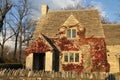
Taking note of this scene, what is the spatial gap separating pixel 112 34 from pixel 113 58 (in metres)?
4.49

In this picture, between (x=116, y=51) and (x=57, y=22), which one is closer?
(x=116, y=51)

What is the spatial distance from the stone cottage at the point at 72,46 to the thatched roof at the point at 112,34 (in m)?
0.15

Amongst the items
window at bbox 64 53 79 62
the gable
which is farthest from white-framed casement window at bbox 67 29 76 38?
window at bbox 64 53 79 62

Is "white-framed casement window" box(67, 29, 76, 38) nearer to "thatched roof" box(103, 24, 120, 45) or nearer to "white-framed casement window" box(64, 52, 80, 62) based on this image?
"white-framed casement window" box(64, 52, 80, 62)

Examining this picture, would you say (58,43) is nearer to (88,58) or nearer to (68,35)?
(68,35)

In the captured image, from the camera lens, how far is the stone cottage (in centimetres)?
3512

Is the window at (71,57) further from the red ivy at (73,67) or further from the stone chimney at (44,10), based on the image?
the stone chimney at (44,10)

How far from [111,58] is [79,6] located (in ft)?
135

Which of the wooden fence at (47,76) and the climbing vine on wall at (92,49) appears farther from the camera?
the climbing vine on wall at (92,49)

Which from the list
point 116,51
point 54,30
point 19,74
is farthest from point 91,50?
A: point 19,74

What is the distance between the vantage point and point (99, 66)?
35156 millimetres

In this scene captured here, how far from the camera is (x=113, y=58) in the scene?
116 feet

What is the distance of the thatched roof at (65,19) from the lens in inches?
1459

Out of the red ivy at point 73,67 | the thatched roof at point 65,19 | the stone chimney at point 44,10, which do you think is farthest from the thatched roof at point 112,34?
the stone chimney at point 44,10
